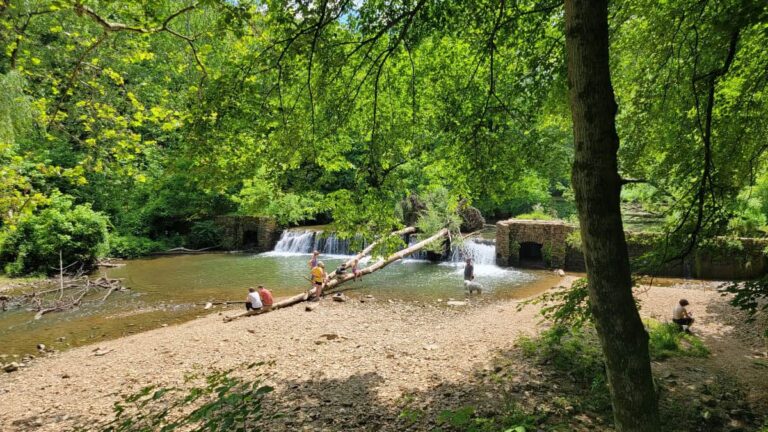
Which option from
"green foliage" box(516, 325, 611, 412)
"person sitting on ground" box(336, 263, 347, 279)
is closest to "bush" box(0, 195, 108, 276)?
"person sitting on ground" box(336, 263, 347, 279)

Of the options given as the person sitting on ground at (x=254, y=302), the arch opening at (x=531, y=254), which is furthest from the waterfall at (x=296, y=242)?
the arch opening at (x=531, y=254)

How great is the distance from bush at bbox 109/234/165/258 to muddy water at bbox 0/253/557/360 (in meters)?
1.61

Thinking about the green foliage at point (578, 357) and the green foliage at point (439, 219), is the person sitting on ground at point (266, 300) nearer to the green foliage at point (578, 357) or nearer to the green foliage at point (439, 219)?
the green foliage at point (578, 357)

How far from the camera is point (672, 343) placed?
6.60 metres

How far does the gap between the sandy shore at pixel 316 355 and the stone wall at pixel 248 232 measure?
12000mm

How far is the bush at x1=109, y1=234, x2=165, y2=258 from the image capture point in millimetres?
19797

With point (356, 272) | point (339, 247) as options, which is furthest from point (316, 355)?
point (339, 247)

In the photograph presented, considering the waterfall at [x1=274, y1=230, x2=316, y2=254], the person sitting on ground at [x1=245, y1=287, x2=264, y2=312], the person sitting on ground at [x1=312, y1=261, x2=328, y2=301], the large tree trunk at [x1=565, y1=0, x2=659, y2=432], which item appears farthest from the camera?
the waterfall at [x1=274, y1=230, x2=316, y2=254]

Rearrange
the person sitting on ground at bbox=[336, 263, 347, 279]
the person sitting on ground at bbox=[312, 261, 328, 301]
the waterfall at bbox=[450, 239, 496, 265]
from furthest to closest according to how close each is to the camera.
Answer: the waterfall at bbox=[450, 239, 496, 265], the person sitting on ground at bbox=[336, 263, 347, 279], the person sitting on ground at bbox=[312, 261, 328, 301]

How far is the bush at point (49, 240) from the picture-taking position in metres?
14.5

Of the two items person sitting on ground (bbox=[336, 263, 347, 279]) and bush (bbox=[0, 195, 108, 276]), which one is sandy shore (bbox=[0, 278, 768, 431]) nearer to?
person sitting on ground (bbox=[336, 263, 347, 279])

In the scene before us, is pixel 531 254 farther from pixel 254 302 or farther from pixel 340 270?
pixel 254 302

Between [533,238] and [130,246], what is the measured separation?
67.0ft

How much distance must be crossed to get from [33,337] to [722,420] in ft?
43.7
